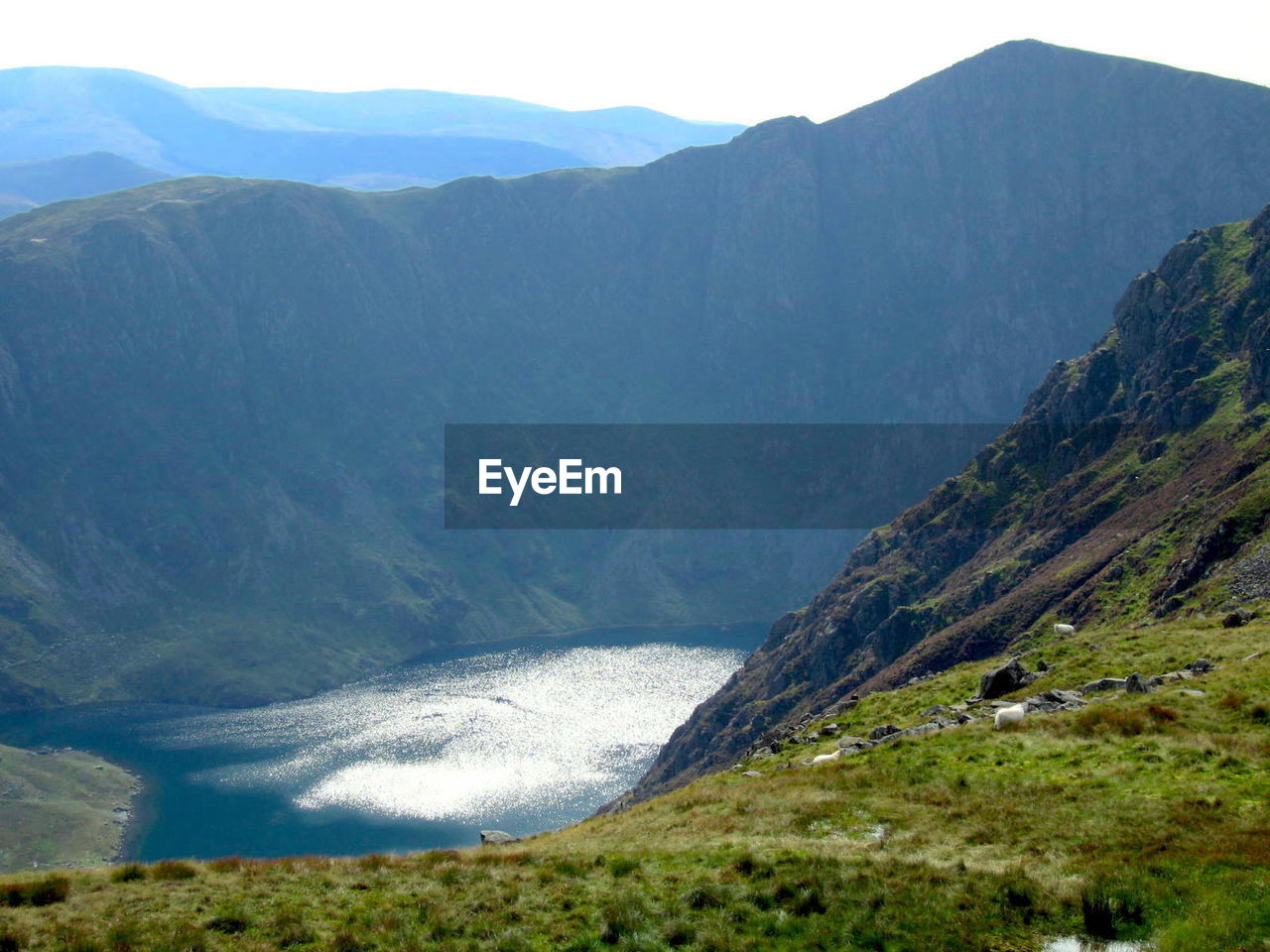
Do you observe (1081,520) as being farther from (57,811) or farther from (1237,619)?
(57,811)

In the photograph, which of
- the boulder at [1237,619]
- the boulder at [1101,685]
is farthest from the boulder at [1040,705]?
the boulder at [1237,619]

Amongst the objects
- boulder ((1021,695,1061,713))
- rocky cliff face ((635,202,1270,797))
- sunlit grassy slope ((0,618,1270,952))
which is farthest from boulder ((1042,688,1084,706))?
rocky cliff face ((635,202,1270,797))

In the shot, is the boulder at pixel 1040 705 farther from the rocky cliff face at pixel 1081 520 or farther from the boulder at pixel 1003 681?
the rocky cliff face at pixel 1081 520

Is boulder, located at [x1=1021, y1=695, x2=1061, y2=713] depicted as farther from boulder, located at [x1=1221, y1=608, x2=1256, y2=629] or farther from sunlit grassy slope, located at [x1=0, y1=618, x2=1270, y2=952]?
boulder, located at [x1=1221, y1=608, x2=1256, y2=629]

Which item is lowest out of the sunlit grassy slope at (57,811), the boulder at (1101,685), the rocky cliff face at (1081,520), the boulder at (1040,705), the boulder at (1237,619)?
the sunlit grassy slope at (57,811)

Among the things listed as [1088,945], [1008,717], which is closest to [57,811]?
[1008,717]
